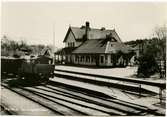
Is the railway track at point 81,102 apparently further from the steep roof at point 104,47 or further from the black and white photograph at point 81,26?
the steep roof at point 104,47

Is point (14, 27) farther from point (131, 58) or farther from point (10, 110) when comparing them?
point (131, 58)

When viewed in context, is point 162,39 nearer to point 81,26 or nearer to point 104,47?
point 81,26

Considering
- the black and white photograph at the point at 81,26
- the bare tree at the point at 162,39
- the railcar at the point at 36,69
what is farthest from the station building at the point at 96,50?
the black and white photograph at the point at 81,26

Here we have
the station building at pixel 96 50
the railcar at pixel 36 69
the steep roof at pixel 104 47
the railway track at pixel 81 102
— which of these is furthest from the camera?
the steep roof at pixel 104 47

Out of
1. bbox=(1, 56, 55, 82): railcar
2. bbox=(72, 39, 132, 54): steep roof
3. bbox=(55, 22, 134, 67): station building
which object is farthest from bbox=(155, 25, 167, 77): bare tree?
bbox=(72, 39, 132, 54): steep roof

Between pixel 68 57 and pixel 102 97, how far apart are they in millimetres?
27371

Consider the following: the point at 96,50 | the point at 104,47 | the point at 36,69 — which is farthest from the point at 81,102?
the point at 96,50

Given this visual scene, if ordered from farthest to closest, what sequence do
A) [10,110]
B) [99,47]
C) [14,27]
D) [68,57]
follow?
[68,57] < [99,47] < [14,27] < [10,110]

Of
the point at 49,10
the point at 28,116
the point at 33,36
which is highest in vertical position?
the point at 49,10

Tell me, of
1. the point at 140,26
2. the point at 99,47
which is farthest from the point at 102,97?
the point at 99,47

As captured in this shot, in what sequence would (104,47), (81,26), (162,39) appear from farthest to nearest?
(104,47)
(162,39)
(81,26)

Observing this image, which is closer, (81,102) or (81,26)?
(81,102)

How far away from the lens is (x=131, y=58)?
32375 millimetres

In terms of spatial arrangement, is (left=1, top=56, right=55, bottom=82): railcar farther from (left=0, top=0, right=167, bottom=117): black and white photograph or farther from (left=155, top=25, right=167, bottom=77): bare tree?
(left=155, top=25, right=167, bottom=77): bare tree
